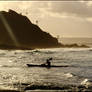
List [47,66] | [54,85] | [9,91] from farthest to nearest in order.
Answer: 1. [47,66]
2. [54,85]
3. [9,91]

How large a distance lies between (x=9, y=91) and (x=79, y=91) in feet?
28.9

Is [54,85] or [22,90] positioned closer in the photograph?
[22,90]

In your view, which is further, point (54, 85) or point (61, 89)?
point (54, 85)

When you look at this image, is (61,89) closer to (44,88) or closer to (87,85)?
(44,88)

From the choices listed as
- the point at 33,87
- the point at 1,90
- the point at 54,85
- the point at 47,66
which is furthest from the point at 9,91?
the point at 47,66

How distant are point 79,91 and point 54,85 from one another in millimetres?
5382

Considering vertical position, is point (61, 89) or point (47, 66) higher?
point (61, 89)

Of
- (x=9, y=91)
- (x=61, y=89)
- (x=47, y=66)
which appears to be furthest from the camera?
(x=47, y=66)

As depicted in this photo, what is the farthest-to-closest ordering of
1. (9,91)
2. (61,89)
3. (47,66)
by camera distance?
1. (47,66)
2. (61,89)
3. (9,91)

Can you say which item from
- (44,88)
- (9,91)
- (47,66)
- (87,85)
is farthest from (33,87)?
(47,66)

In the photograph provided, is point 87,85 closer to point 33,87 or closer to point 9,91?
point 33,87

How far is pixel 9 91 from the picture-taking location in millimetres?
35875

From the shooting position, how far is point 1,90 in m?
35.9

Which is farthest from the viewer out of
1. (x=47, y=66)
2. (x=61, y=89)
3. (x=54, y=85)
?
(x=47, y=66)
